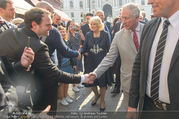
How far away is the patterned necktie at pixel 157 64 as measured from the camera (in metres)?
1.45

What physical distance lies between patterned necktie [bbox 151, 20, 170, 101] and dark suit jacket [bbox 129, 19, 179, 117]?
10 centimetres

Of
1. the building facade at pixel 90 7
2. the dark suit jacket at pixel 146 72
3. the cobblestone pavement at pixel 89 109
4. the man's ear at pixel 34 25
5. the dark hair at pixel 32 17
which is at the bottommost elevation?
the cobblestone pavement at pixel 89 109

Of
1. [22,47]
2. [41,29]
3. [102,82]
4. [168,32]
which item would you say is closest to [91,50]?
[102,82]

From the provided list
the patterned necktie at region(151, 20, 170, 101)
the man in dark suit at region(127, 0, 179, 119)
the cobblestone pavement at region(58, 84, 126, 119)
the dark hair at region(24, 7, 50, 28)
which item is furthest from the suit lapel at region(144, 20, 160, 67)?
the cobblestone pavement at region(58, 84, 126, 119)

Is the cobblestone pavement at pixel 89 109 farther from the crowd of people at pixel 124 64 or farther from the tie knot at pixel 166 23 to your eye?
the tie knot at pixel 166 23

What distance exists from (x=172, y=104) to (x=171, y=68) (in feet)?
1.07

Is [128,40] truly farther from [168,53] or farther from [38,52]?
[38,52]

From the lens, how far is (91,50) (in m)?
3.91

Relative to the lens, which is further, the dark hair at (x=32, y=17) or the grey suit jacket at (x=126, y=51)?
the grey suit jacket at (x=126, y=51)

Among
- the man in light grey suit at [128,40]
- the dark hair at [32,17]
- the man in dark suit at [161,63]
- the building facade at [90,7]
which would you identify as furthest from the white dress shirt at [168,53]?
the building facade at [90,7]

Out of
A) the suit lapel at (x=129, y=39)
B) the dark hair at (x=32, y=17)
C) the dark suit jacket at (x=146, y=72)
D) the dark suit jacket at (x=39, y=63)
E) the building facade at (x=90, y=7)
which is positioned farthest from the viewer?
the building facade at (x=90, y=7)

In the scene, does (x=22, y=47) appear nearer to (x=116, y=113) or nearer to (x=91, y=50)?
(x=91, y=50)

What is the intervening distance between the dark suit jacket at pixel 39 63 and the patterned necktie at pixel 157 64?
1.24 metres

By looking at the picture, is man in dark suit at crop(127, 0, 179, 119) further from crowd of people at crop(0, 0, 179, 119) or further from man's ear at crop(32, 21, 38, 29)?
man's ear at crop(32, 21, 38, 29)
